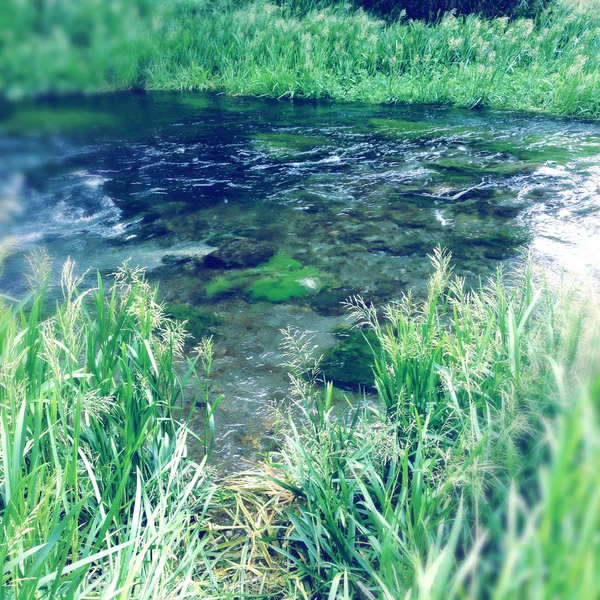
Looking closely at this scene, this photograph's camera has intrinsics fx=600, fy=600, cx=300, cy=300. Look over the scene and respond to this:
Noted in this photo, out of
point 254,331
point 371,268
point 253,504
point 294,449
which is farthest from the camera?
point 371,268

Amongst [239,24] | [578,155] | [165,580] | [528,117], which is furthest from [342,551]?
[239,24]

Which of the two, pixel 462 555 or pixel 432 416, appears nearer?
pixel 462 555

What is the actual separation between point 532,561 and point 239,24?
9.44 meters

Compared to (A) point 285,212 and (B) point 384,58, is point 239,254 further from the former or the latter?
(B) point 384,58

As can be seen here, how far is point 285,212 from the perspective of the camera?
4.79m

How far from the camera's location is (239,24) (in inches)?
345

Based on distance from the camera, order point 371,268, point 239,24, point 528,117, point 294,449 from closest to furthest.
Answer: point 294,449, point 371,268, point 528,117, point 239,24

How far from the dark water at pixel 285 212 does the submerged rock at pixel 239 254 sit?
0.02 meters

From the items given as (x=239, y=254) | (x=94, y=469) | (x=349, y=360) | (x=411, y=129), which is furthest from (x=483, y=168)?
(x=94, y=469)

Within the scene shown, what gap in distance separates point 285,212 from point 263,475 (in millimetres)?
3026

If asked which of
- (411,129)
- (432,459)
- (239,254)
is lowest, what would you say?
(239,254)

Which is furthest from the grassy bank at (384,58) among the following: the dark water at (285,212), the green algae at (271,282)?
the green algae at (271,282)

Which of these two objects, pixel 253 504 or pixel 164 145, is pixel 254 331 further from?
pixel 164 145

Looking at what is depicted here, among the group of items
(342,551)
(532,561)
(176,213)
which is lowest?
(176,213)
